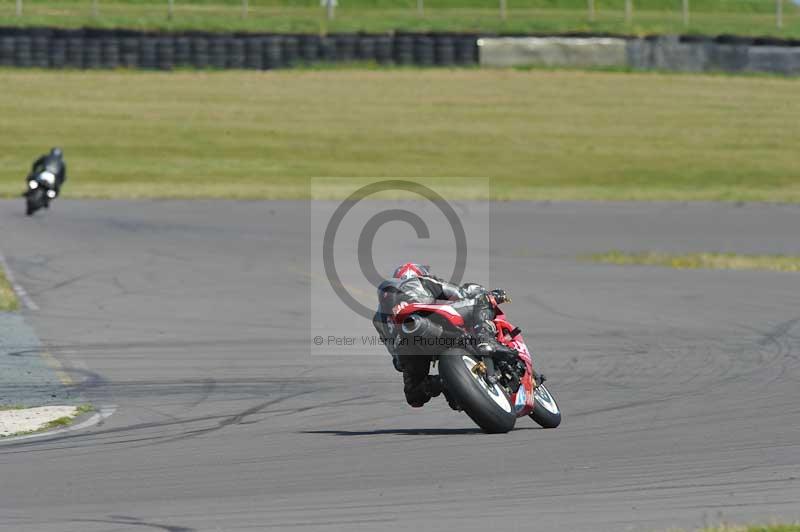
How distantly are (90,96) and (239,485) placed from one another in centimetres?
4140

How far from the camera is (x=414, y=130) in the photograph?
46906 mm

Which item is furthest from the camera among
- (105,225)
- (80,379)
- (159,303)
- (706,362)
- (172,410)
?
(105,225)

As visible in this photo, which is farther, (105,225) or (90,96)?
(90,96)

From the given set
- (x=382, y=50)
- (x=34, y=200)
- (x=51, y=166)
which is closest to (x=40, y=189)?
(x=34, y=200)

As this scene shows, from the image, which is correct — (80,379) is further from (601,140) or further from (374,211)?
(601,140)

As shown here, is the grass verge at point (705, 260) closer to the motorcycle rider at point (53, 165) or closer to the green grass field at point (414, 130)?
the motorcycle rider at point (53, 165)

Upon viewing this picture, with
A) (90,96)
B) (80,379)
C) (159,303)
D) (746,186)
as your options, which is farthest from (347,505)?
(90,96)

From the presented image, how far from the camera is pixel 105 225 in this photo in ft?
96.5

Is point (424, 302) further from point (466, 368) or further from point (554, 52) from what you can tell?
point (554, 52)

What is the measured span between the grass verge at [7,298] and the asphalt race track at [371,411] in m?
0.34

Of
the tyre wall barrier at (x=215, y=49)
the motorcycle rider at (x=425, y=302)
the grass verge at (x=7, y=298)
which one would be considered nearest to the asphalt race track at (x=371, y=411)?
the grass verge at (x=7, y=298)

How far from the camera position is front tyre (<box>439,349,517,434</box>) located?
10070 mm

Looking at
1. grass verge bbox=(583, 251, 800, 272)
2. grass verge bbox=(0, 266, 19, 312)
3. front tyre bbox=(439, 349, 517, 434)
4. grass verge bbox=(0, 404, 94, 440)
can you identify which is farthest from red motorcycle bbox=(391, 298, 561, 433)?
grass verge bbox=(583, 251, 800, 272)

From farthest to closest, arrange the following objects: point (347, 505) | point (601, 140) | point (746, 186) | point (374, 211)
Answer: point (601, 140), point (746, 186), point (374, 211), point (347, 505)
